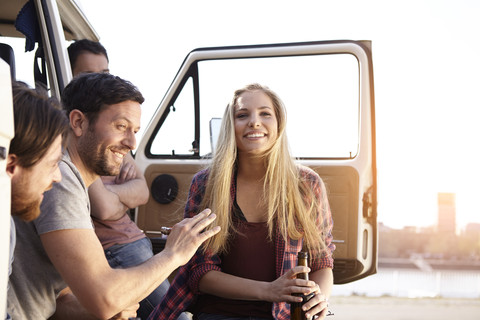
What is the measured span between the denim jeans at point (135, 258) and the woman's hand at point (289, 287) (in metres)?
0.60

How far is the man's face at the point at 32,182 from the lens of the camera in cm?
140

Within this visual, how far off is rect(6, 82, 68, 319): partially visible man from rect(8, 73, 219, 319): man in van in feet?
0.98

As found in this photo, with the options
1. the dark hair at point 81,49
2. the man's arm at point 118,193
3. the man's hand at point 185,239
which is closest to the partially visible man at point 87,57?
the dark hair at point 81,49

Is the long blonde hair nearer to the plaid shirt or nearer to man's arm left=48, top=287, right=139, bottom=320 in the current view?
the plaid shirt

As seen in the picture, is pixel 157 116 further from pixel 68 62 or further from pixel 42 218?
pixel 42 218

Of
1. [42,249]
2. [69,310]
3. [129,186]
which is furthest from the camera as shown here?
[129,186]

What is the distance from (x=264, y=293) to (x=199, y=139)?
1.97m

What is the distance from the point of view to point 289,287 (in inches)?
95.7

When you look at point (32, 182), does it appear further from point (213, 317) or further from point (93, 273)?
point (213, 317)

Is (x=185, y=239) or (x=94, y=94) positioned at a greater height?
(x=94, y=94)

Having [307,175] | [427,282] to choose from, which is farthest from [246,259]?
[427,282]

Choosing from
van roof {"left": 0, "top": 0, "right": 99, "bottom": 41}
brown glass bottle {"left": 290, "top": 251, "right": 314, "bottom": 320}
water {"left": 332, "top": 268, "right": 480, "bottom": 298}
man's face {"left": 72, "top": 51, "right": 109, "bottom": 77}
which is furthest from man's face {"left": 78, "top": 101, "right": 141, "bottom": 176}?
water {"left": 332, "top": 268, "right": 480, "bottom": 298}

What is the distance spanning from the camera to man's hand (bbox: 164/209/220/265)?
1.88 m

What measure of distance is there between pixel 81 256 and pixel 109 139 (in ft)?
2.05
